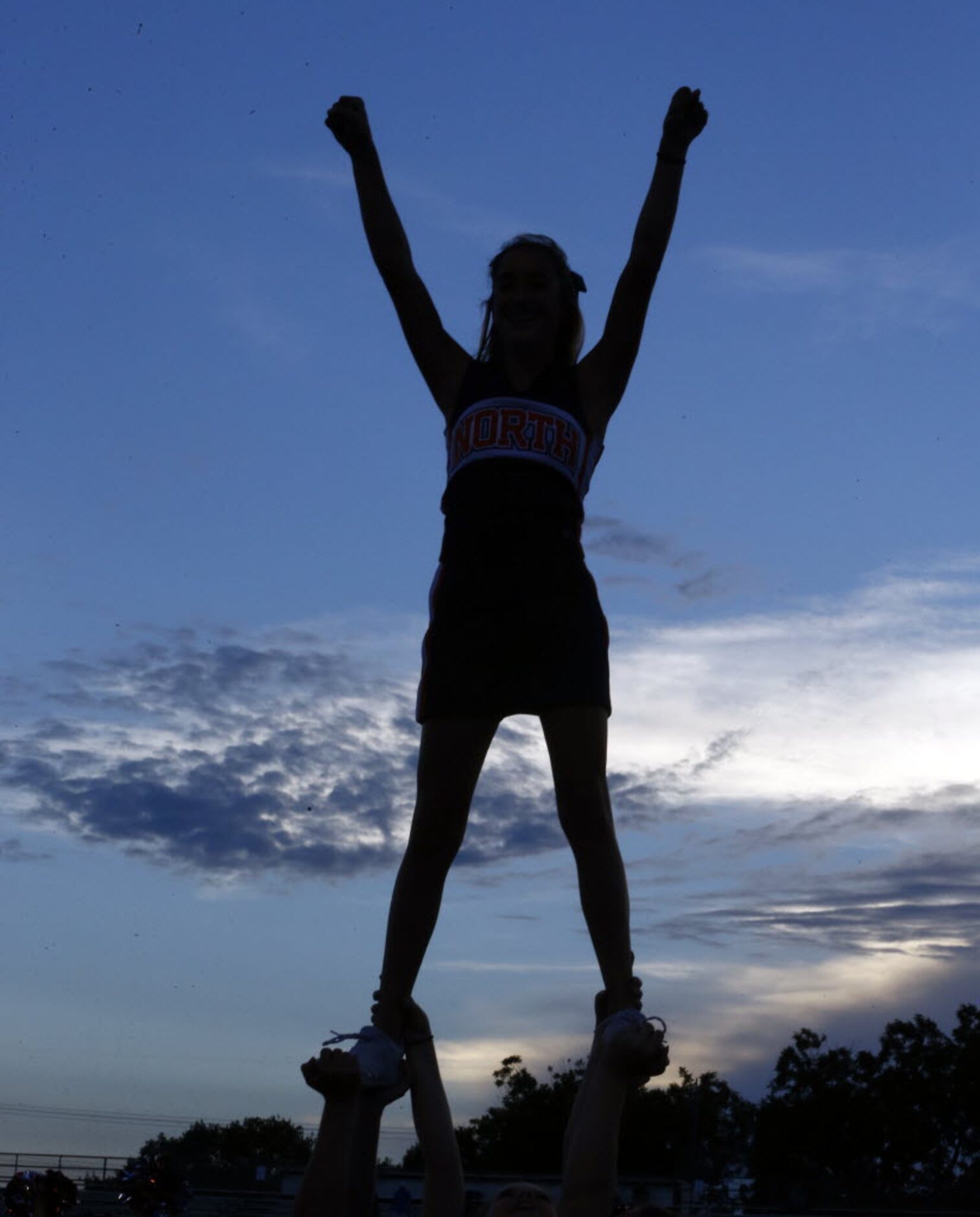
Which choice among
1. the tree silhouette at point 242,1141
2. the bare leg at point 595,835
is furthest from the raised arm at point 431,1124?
the tree silhouette at point 242,1141

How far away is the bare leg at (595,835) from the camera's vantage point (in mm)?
4324

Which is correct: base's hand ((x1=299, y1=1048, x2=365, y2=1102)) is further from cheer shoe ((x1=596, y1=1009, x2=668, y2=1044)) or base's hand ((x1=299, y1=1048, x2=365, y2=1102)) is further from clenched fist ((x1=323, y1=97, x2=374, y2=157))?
clenched fist ((x1=323, y1=97, x2=374, y2=157))

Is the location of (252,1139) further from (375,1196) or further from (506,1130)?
(375,1196)

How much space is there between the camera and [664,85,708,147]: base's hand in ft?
15.6

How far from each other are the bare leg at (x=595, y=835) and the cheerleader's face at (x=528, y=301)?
116 centimetres

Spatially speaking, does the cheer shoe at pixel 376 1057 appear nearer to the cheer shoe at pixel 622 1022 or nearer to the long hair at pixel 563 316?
the cheer shoe at pixel 622 1022

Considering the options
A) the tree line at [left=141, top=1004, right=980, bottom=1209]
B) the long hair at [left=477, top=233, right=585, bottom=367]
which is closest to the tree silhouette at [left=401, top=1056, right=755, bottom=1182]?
the tree line at [left=141, top=1004, right=980, bottom=1209]

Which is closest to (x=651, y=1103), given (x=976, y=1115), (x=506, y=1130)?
(x=506, y=1130)

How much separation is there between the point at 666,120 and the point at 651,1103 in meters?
69.1

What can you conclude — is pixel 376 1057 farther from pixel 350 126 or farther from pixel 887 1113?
pixel 887 1113

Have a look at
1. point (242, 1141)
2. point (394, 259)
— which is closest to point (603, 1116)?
point (394, 259)

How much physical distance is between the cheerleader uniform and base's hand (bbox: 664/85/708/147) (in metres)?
0.84

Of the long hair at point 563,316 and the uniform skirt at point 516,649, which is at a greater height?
the long hair at point 563,316

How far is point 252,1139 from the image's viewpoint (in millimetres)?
93750
